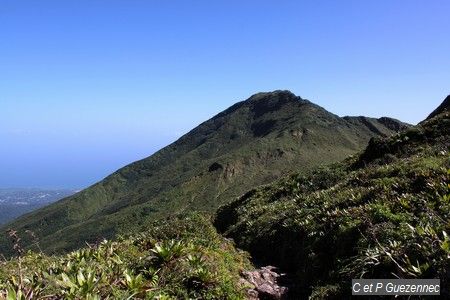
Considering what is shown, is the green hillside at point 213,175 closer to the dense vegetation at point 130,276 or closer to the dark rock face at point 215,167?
the dark rock face at point 215,167

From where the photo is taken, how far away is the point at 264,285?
11227 mm

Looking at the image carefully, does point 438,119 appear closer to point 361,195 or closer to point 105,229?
point 361,195

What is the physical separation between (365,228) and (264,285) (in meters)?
3.04

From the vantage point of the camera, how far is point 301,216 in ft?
53.3

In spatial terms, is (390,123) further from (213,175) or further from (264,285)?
(264,285)

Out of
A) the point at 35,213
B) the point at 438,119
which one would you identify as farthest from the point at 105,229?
the point at 438,119

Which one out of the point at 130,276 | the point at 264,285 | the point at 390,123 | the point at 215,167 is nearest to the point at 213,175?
the point at 215,167

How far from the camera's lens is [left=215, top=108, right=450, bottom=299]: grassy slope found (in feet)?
28.7

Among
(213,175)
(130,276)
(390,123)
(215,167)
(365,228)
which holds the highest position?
(215,167)

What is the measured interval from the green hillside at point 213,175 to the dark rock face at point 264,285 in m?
90.7

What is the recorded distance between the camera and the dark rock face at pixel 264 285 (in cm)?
1077

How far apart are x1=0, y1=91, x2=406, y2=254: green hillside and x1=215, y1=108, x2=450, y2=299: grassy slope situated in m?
85.8

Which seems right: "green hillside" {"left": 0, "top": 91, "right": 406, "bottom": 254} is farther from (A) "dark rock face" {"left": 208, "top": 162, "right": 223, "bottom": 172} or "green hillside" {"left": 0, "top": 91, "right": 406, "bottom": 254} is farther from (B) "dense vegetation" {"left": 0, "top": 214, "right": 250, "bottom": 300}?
(B) "dense vegetation" {"left": 0, "top": 214, "right": 250, "bottom": 300}

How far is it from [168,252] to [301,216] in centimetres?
Answer: 732
